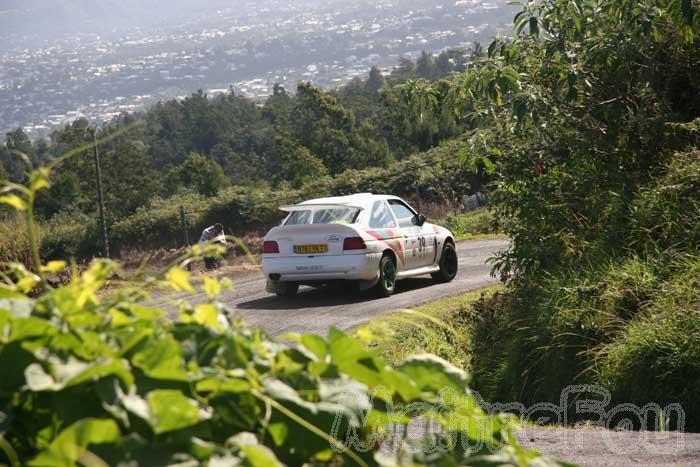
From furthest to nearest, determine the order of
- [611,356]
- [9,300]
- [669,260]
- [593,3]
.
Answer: [593,3] → [669,260] → [611,356] → [9,300]

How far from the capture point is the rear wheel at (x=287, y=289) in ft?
49.0

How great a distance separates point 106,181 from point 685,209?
55.9 meters

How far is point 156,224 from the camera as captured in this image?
42688mm

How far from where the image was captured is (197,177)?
2474 inches

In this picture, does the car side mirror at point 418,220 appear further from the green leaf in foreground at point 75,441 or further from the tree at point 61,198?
→ the tree at point 61,198

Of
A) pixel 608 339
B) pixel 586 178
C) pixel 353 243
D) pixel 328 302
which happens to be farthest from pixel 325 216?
pixel 608 339

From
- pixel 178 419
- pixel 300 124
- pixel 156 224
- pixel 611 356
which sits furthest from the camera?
pixel 300 124

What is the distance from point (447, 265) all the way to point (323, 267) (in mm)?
2985

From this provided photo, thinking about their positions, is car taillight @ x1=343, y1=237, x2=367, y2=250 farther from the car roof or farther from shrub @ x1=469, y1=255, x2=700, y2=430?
shrub @ x1=469, y1=255, x2=700, y2=430

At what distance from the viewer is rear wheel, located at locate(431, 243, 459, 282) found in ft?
53.4

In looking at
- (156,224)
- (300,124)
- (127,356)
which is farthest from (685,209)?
(300,124)

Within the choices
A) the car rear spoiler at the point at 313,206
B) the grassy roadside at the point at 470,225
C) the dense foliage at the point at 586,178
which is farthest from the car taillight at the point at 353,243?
the grassy roadside at the point at 470,225

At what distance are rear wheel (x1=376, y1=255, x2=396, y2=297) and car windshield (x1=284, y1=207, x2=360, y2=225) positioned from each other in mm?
784

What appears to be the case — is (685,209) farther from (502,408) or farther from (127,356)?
(127,356)
